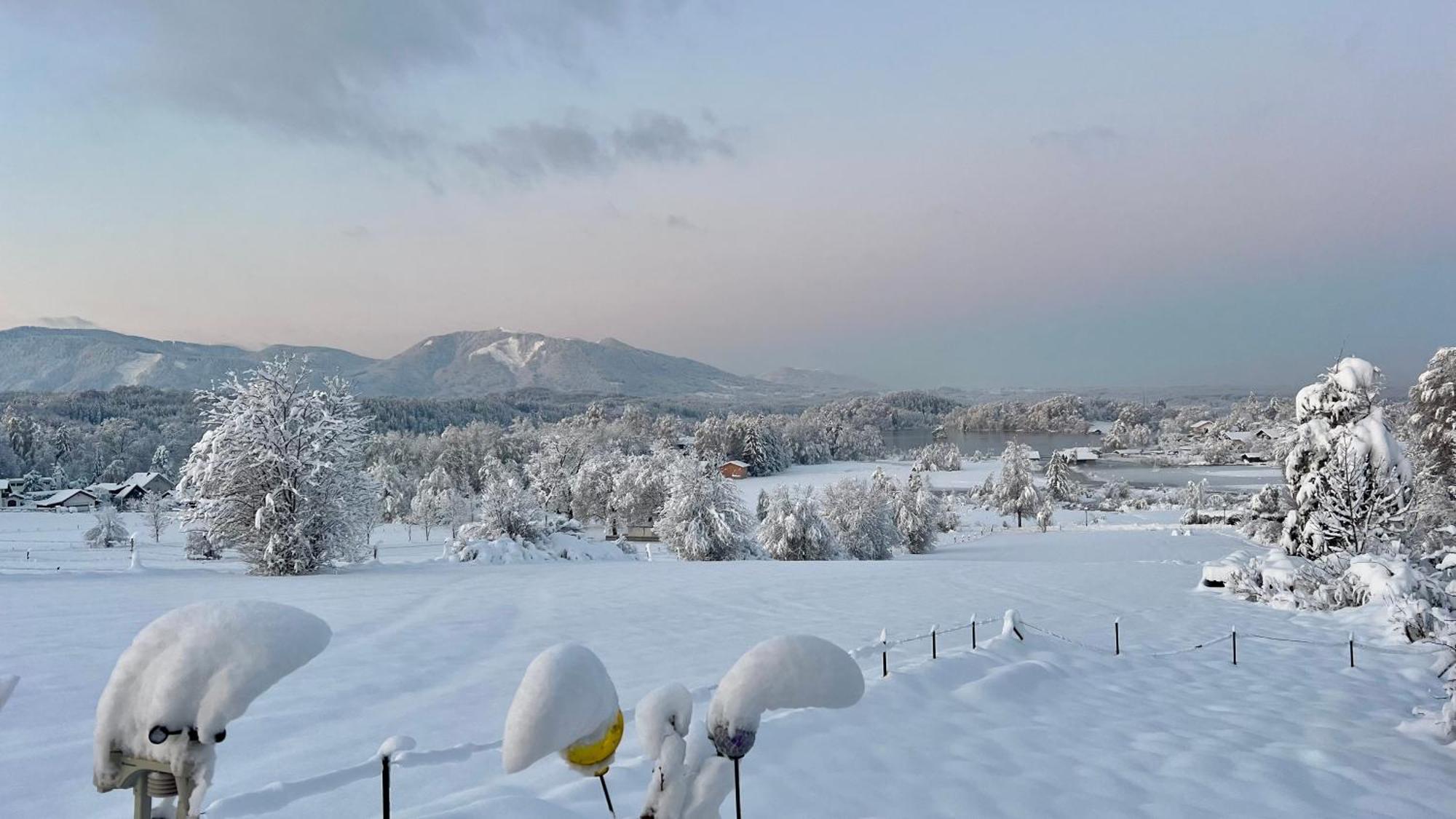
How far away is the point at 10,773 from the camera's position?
13.5 feet

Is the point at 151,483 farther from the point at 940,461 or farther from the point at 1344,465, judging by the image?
the point at 940,461

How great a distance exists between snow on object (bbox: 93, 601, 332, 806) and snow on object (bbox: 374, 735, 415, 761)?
127 cm

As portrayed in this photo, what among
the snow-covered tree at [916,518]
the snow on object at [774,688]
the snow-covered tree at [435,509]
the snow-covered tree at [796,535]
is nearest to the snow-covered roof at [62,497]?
the snow-covered tree at [435,509]

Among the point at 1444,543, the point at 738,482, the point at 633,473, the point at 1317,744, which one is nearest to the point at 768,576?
the point at 1317,744

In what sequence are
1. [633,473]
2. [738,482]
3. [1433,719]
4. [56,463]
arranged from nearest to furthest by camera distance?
[1433,719] → [633,473] → [56,463] → [738,482]

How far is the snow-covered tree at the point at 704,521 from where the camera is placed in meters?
29.1

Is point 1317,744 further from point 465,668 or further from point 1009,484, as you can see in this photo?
point 1009,484

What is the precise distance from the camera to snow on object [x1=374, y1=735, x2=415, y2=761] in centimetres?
259

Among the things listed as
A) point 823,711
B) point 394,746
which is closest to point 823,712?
point 823,711

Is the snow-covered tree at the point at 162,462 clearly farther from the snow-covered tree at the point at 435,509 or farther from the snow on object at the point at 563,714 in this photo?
the snow on object at the point at 563,714

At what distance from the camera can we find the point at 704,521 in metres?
29.6

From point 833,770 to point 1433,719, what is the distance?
6482 mm

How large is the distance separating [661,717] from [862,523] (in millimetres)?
33801

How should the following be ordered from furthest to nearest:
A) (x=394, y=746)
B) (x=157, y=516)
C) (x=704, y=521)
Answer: (x=157, y=516)
(x=704, y=521)
(x=394, y=746)
